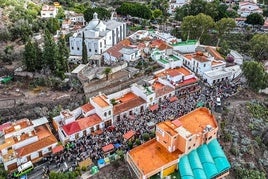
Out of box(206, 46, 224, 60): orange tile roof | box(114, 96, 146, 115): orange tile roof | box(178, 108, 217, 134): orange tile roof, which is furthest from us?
box(206, 46, 224, 60): orange tile roof

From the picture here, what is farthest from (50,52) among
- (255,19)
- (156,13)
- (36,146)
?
(255,19)

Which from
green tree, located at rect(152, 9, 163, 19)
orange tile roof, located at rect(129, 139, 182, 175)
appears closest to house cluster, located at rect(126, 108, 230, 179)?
orange tile roof, located at rect(129, 139, 182, 175)

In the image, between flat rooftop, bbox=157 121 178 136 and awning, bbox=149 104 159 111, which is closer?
flat rooftop, bbox=157 121 178 136

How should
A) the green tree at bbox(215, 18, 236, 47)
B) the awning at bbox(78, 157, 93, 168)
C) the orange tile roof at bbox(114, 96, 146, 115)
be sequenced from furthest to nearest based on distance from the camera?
the green tree at bbox(215, 18, 236, 47) → the orange tile roof at bbox(114, 96, 146, 115) → the awning at bbox(78, 157, 93, 168)

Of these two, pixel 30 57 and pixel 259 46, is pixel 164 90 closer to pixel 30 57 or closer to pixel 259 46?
pixel 30 57

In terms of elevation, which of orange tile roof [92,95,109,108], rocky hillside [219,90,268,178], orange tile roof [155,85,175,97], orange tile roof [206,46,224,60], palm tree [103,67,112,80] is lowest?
rocky hillside [219,90,268,178]

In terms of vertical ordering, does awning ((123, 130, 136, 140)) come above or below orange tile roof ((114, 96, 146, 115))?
below

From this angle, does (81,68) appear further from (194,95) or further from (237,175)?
(237,175)

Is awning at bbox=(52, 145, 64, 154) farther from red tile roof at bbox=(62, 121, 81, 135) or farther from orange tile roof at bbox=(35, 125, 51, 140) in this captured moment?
orange tile roof at bbox=(35, 125, 51, 140)
